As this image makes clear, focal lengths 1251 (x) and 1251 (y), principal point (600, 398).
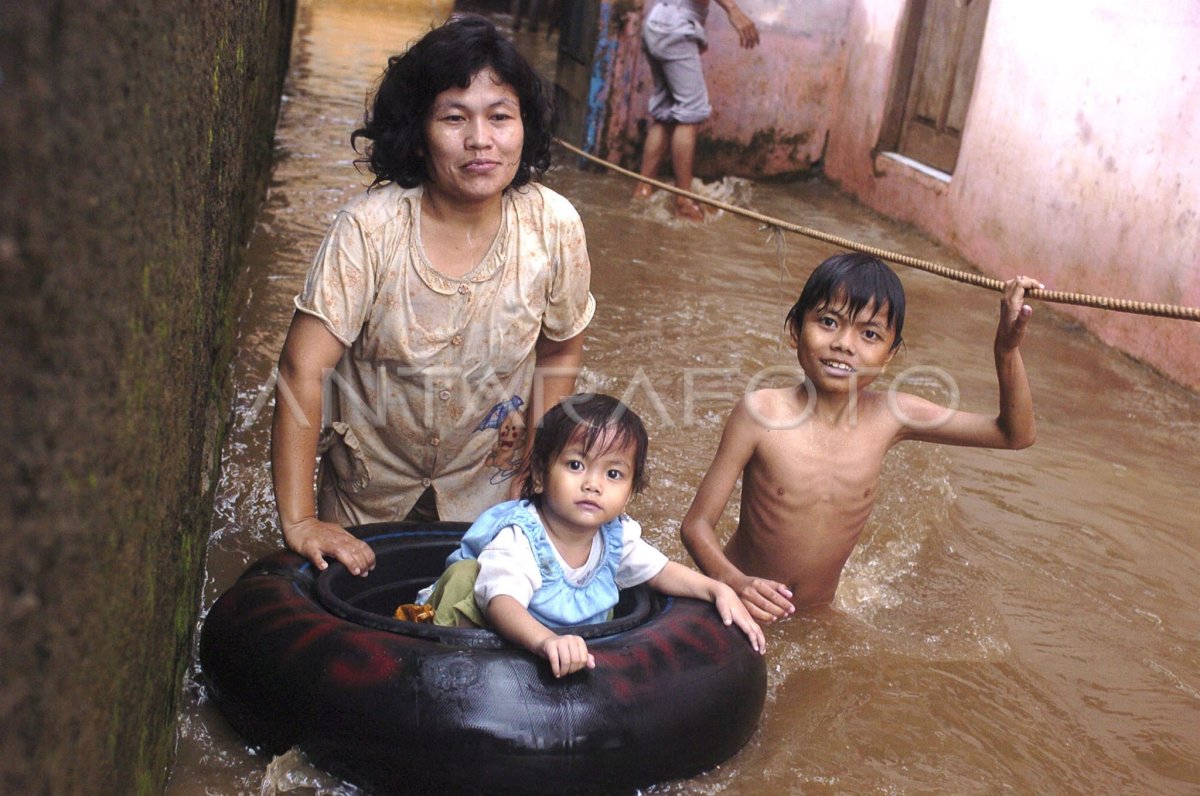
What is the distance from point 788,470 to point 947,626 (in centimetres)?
62

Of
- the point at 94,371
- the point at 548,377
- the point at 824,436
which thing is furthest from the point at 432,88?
the point at 94,371

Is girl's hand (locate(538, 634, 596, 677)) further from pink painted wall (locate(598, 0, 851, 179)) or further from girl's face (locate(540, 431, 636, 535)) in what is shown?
pink painted wall (locate(598, 0, 851, 179))

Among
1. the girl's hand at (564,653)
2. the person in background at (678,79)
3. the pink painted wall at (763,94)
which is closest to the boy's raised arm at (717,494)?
the girl's hand at (564,653)

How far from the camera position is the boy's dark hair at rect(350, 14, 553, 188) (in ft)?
8.91

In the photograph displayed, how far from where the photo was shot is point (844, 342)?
9.65 ft

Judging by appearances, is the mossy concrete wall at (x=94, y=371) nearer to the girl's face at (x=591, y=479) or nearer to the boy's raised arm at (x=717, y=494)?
the girl's face at (x=591, y=479)

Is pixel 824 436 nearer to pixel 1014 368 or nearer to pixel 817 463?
pixel 817 463

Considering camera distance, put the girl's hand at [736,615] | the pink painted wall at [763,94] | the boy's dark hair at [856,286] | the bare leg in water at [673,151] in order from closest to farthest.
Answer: the girl's hand at [736,615], the boy's dark hair at [856,286], the bare leg in water at [673,151], the pink painted wall at [763,94]

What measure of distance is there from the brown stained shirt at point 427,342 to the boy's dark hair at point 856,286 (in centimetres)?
56

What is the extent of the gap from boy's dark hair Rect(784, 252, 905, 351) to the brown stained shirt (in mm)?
561

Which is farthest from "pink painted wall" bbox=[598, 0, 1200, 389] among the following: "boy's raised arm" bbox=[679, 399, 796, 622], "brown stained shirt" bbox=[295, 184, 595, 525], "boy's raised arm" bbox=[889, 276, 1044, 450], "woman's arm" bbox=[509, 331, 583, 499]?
"brown stained shirt" bbox=[295, 184, 595, 525]

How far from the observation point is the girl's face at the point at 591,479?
2453 mm

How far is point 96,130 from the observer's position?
49.4 inches

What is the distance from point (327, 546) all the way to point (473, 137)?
3.05 ft
